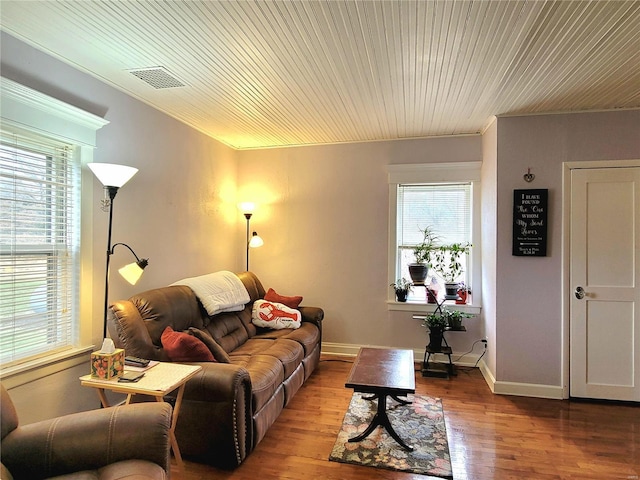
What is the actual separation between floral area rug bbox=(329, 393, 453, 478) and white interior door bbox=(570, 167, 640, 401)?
1.43 m

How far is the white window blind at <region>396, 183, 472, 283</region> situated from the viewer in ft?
13.4

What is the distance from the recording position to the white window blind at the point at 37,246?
2.04 meters

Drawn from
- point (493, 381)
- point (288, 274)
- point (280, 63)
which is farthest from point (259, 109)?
point (493, 381)

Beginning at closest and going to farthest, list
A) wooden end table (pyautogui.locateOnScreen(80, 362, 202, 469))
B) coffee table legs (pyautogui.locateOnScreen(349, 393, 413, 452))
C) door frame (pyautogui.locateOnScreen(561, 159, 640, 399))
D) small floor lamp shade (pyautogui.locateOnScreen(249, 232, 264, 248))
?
1. wooden end table (pyautogui.locateOnScreen(80, 362, 202, 469))
2. coffee table legs (pyautogui.locateOnScreen(349, 393, 413, 452))
3. door frame (pyautogui.locateOnScreen(561, 159, 640, 399))
4. small floor lamp shade (pyautogui.locateOnScreen(249, 232, 264, 248))

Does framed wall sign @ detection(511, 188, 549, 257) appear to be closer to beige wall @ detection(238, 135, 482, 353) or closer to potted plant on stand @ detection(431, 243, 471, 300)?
potted plant on stand @ detection(431, 243, 471, 300)

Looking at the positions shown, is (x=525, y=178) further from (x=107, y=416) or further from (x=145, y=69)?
(x=107, y=416)

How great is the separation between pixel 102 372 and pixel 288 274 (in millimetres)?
2730

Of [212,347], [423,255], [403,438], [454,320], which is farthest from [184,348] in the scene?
[423,255]

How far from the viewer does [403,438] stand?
2.48 m

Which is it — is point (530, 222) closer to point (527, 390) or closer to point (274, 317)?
point (527, 390)

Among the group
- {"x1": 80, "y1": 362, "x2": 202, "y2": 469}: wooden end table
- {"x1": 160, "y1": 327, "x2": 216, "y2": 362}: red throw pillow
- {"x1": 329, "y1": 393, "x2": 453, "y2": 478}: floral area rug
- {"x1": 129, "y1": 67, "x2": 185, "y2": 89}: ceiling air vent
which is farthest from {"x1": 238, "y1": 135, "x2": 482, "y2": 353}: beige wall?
{"x1": 80, "y1": 362, "x2": 202, "y2": 469}: wooden end table

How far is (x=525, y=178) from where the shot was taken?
3.27 m

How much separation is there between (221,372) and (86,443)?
0.78 m

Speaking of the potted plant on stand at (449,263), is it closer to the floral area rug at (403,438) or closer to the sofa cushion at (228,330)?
the floral area rug at (403,438)
